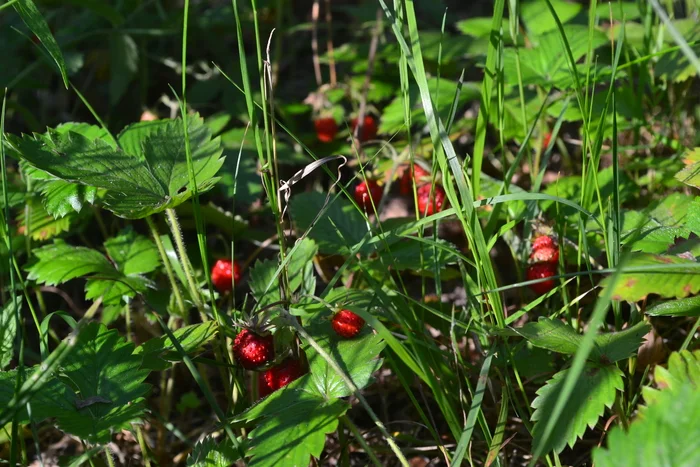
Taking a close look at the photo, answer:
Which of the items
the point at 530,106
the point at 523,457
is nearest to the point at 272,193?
the point at 523,457

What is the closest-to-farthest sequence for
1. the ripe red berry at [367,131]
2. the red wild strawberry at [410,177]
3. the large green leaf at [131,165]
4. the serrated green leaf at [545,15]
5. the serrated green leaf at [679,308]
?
1. the serrated green leaf at [679,308]
2. the large green leaf at [131,165]
3. the red wild strawberry at [410,177]
4. the serrated green leaf at [545,15]
5. the ripe red berry at [367,131]

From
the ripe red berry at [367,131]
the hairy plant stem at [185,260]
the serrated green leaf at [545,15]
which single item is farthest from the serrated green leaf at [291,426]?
the serrated green leaf at [545,15]

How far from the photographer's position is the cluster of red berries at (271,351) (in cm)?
125

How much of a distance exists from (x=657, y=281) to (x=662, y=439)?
1.24 feet

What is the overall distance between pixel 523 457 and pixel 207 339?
70cm

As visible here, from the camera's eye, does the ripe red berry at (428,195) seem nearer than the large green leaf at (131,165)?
No

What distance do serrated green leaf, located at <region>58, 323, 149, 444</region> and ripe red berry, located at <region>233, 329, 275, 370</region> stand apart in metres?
0.17

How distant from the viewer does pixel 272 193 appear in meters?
1.31

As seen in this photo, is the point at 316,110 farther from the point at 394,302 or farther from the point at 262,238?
the point at 394,302

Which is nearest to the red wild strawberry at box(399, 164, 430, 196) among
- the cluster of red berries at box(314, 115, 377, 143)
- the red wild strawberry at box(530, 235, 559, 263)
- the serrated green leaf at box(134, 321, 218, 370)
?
the cluster of red berries at box(314, 115, 377, 143)

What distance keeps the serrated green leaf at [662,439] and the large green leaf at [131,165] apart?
82 cm

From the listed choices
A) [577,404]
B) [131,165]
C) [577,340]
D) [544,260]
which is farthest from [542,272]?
[131,165]

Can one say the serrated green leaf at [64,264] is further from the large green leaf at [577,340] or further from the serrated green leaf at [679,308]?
the serrated green leaf at [679,308]

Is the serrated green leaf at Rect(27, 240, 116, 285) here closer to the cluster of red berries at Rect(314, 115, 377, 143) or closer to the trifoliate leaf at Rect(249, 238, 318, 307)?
the trifoliate leaf at Rect(249, 238, 318, 307)
